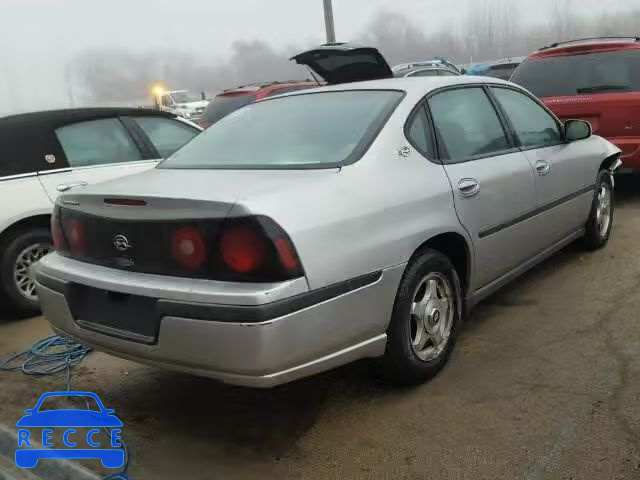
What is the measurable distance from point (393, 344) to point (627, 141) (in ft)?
14.1

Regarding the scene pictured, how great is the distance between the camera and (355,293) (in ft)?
8.18

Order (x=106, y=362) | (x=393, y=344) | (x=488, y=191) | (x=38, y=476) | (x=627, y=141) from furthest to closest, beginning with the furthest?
(x=627, y=141)
(x=106, y=362)
(x=488, y=191)
(x=393, y=344)
(x=38, y=476)

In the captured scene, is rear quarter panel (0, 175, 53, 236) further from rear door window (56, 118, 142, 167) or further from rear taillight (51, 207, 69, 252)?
rear taillight (51, 207, 69, 252)

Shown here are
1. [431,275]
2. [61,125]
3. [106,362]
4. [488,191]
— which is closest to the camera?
[431,275]

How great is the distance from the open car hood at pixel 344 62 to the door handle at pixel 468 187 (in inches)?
118

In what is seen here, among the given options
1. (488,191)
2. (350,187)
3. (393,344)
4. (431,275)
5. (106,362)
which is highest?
(350,187)

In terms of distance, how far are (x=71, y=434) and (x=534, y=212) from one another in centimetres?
283

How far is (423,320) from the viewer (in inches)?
117

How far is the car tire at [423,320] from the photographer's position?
2.79m

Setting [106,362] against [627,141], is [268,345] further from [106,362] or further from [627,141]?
[627,141]

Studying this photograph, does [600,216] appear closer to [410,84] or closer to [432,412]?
[410,84]

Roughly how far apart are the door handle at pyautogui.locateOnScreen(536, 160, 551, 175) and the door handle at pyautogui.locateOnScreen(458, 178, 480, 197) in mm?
817

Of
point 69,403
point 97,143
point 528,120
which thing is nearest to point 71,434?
point 69,403

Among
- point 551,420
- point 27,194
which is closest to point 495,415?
point 551,420
